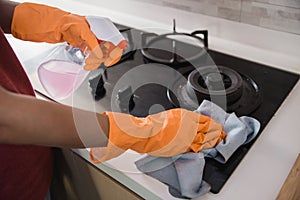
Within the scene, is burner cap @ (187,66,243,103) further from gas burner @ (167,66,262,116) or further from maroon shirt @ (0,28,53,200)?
maroon shirt @ (0,28,53,200)

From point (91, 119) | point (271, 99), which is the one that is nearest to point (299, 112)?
point (271, 99)

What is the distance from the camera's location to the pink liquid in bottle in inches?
33.3

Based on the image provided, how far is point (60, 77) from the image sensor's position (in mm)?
881

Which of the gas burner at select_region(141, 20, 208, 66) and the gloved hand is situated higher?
the gloved hand

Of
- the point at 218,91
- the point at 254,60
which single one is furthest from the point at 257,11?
A: the point at 218,91

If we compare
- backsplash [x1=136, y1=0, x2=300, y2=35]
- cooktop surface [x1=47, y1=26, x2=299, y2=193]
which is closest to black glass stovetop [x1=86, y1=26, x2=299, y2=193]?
cooktop surface [x1=47, y1=26, x2=299, y2=193]

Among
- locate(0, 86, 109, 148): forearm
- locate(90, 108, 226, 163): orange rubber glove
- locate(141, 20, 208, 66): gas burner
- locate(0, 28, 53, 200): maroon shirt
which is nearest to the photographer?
locate(0, 86, 109, 148): forearm

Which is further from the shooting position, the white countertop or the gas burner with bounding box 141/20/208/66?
the gas burner with bounding box 141/20/208/66

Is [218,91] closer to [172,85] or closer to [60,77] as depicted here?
[172,85]

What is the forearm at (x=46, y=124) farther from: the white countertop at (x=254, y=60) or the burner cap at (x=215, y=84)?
the burner cap at (x=215, y=84)

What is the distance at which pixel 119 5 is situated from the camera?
1.32m

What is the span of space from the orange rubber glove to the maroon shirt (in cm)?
24

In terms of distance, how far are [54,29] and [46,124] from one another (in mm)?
457

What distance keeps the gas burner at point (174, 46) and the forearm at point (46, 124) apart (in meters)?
0.45
